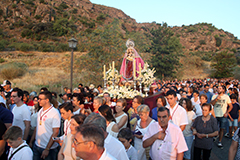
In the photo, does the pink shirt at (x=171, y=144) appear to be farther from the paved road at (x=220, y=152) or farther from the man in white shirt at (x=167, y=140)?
the paved road at (x=220, y=152)

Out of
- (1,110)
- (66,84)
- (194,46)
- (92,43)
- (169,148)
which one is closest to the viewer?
(169,148)

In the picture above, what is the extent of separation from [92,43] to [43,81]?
8495 millimetres

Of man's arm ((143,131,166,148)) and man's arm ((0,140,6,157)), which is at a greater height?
man's arm ((143,131,166,148))

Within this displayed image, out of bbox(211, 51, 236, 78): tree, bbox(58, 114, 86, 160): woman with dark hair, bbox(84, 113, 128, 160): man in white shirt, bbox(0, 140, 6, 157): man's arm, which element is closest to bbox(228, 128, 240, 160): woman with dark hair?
bbox(84, 113, 128, 160): man in white shirt

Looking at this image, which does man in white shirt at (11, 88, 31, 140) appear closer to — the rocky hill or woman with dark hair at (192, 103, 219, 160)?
woman with dark hair at (192, 103, 219, 160)

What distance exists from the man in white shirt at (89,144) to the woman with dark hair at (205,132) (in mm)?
3165

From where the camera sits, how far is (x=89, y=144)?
165 cm

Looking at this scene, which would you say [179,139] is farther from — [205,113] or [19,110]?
[19,110]

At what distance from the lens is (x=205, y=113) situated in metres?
4.26

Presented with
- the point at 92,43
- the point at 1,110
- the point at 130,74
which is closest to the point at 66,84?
the point at 92,43

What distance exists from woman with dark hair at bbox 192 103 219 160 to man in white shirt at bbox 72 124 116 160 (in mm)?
3165

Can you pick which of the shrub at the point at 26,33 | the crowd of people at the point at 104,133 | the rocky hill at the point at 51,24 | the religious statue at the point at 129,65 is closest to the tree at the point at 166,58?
the rocky hill at the point at 51,24

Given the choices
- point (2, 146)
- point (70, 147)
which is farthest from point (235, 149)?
point (2, 146)

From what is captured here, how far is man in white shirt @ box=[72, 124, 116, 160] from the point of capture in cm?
Result: 165
